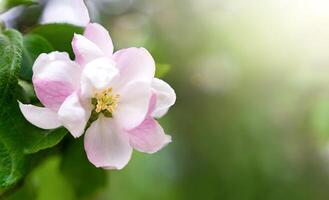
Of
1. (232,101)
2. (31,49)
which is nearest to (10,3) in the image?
(31,49)

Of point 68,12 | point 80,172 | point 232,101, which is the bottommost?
point 232,101

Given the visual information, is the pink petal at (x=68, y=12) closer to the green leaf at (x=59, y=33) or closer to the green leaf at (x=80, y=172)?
the green leaf at (x=59, y=33)

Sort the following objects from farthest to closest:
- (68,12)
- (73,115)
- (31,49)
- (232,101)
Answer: (232,101) → (68,12) → (31,49) → (73,115)

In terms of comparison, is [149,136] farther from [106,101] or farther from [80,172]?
[80,172]

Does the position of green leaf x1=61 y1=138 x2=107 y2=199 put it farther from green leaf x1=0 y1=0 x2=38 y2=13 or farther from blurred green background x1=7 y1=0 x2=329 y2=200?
blurred green background x1=7 y1=0 x2=329 y2=200

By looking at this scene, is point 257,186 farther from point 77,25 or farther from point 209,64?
point 77,25

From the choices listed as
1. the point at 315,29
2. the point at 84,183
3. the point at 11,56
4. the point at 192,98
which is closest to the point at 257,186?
the point at 192,98

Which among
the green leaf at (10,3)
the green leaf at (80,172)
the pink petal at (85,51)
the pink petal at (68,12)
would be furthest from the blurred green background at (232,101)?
the pink petal at (85,51)

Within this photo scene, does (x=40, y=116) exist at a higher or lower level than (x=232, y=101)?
higher
